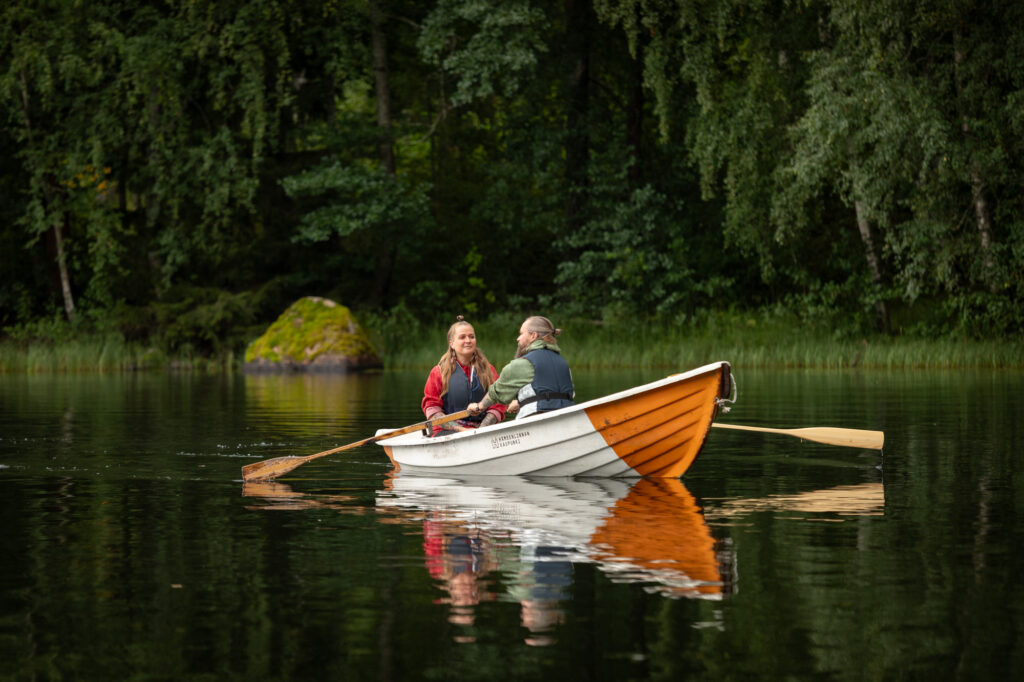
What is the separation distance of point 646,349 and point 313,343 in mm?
7633

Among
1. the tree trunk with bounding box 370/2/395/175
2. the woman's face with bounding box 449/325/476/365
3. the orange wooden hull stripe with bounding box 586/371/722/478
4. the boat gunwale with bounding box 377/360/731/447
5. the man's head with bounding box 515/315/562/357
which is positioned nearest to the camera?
the boat gunwale with bounding box 377/360/731/447

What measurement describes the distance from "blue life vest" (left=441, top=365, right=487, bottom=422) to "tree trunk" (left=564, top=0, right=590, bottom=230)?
21983 millimetres

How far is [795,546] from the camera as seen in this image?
763 centimetres

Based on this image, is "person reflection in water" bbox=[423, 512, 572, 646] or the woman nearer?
"person reflection in water" bbox=[423, 512, 572, 646]

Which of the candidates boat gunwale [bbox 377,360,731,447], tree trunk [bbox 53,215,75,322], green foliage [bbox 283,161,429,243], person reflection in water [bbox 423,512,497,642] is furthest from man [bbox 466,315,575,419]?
tree trunk [bbox 53,215,75,322]

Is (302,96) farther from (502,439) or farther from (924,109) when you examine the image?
(502,439)

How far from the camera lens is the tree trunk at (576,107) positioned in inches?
1336

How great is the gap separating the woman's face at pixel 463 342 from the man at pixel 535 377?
54cm

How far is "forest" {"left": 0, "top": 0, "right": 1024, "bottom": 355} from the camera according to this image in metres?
27.8

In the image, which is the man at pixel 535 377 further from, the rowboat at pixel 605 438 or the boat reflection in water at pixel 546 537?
the boat reflection in water at pixel 546 537

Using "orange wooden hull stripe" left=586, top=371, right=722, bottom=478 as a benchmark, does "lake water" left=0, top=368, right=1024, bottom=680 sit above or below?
below

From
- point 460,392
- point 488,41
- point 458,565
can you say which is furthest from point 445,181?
point 458,565

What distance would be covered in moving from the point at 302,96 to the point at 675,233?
1025 cm

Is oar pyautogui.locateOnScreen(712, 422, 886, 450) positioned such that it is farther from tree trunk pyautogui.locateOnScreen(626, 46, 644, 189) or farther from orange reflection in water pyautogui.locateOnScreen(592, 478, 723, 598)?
tree trunk pyautogui.locateOnScreen(626, 46, 644, 189)
